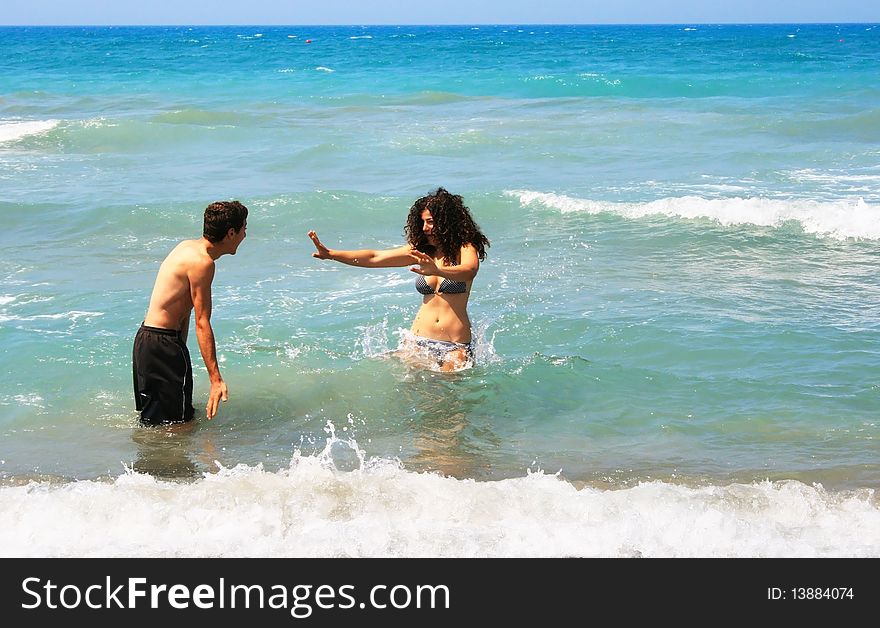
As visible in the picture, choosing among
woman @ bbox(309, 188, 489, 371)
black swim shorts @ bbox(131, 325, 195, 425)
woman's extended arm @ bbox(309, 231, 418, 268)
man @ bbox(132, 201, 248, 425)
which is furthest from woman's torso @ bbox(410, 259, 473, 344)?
black swim shorts @ bbox(131, 325, 195, 425)

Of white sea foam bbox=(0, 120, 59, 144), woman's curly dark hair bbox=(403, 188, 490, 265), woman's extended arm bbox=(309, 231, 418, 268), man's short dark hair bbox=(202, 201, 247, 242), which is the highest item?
man's short dark hair bbox=(202, 201, 247, 242)

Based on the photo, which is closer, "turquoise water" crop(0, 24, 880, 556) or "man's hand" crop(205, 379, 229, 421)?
"turquoise water" crop(0, 24, 880, 556)

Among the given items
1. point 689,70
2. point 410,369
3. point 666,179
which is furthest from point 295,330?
point 689,70

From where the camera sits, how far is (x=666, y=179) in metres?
16.3

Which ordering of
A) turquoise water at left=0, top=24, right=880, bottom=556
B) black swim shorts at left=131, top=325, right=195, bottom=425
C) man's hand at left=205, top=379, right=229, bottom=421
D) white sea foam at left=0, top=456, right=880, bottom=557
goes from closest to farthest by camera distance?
1. white sea foam at left=0, top=456, right=880, bottom=557
2. turquoise water at left=0, top=24, right=880, bottom=556
3. man's hand at left=205, top=379, right=229, bottom=421
4. black swim shorts at left=131, top=325, right=195, bottom=425

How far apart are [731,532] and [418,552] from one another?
4.90 feet

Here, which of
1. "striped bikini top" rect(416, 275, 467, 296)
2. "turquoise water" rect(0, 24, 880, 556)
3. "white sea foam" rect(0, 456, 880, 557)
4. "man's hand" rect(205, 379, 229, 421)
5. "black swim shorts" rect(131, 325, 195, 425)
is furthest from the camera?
"striped bikini top" rect(416, 275, 467, 296)

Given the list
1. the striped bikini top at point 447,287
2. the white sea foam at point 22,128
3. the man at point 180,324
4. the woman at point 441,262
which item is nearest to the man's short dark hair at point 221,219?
the man at point 180,324

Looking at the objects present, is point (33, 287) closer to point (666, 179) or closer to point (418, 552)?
point (418, 552)

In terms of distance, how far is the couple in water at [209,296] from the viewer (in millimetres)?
5977

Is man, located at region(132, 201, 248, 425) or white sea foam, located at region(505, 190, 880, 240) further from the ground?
man, located at region(132, 201, 248, 425)

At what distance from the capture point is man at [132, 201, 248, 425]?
5945 millimetres

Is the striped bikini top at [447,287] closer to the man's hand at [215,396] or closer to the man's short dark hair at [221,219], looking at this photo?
the man's short dark hair at [221,219]

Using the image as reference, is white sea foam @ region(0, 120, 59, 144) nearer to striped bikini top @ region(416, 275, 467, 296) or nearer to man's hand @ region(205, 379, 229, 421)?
striped bikini top @ region(416, 275, 467, 296)
